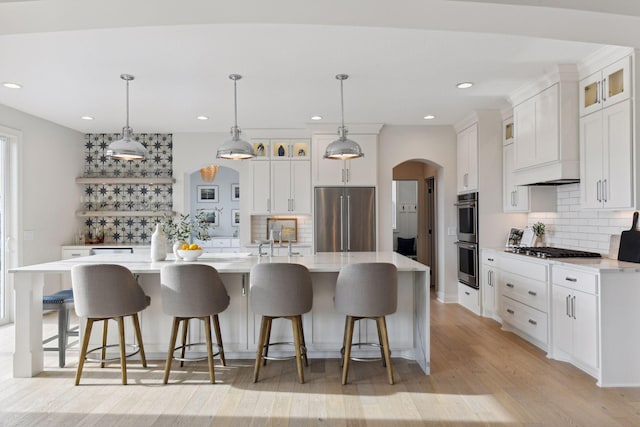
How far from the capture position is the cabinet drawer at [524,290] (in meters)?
3.79

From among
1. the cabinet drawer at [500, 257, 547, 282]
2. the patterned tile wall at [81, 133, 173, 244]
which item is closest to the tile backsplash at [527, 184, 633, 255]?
the cabinet drawer at [500, 257, 547, 282]

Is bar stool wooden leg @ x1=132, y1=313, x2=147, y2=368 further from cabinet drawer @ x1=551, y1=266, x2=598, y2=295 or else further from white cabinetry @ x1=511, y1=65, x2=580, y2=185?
white cabinetry @ x1=511, y1=65, x2=580, y2=185

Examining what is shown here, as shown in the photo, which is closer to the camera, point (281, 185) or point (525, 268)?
point (525, 268)

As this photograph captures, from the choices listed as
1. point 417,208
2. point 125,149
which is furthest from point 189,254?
point 417,208

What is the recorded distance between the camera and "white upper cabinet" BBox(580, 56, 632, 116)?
324 cm

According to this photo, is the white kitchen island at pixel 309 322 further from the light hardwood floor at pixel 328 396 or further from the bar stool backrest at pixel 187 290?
the bar stool backrest at pixel 187 290

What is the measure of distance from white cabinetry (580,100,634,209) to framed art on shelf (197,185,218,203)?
690 cm

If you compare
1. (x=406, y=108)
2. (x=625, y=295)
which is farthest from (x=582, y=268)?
(x=406, y=108)

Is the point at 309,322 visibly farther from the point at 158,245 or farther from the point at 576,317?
the point at 576,317

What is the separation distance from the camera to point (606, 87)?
347 cm

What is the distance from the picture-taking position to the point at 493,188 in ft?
17.7

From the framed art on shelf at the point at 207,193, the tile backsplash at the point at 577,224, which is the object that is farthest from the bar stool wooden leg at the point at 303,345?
the framed art on shelf at the point at 207,193

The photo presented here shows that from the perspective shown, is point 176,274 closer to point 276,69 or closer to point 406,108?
point 276,69

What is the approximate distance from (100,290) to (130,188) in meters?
3.91
